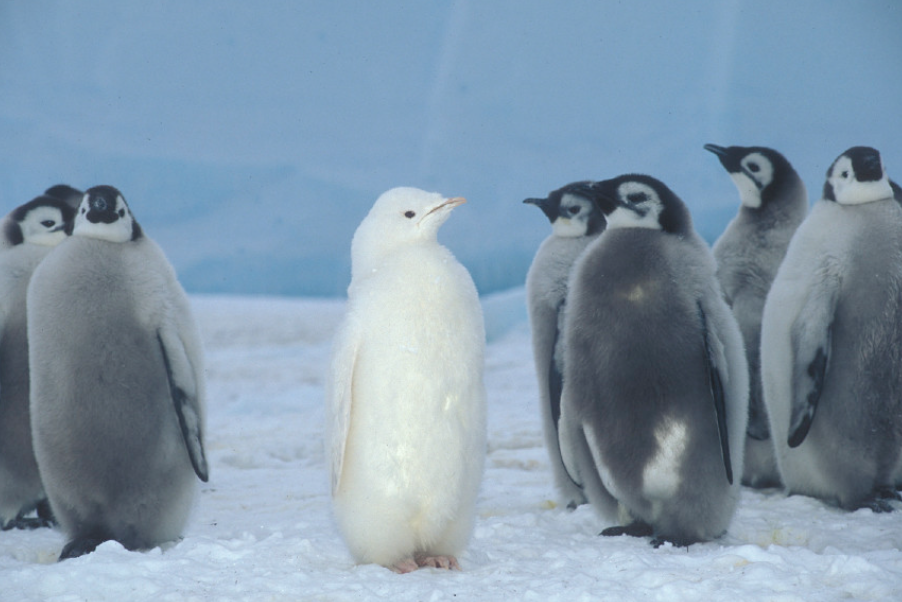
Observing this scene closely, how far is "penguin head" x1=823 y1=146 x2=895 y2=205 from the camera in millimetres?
3238

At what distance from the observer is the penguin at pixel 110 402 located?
2711 millimetres

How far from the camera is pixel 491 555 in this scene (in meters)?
2.44

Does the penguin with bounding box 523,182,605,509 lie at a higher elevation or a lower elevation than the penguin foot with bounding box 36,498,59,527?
higher

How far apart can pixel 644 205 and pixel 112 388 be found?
67.6 inches

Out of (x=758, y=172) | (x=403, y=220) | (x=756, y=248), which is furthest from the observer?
(x=758, y=172)

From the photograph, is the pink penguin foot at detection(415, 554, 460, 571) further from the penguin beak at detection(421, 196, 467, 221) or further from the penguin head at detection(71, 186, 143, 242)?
the penguin head at detection(71, 186, 143, 242)

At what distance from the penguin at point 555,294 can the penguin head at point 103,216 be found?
1.48m

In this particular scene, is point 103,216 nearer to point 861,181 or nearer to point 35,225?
point 35,225

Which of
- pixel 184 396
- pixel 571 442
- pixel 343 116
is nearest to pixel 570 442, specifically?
pixel 571 442

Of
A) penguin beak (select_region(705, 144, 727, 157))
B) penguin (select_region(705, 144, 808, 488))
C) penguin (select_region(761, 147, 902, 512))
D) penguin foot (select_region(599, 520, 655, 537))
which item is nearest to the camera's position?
penguin foot (select_region(599, 520, 655, 537))

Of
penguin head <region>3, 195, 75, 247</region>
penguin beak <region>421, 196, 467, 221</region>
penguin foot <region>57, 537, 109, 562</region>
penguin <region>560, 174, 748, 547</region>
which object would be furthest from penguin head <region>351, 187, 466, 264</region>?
penguin head <region>3, 195, 75, 247</region>

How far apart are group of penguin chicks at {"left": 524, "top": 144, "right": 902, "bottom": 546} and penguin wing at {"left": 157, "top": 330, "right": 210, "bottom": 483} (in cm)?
113

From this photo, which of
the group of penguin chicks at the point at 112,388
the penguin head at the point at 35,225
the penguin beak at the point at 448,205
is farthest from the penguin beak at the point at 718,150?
the penguin head at the point at 35,225

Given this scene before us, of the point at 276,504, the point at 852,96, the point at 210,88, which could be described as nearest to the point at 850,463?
the point at 276,504
